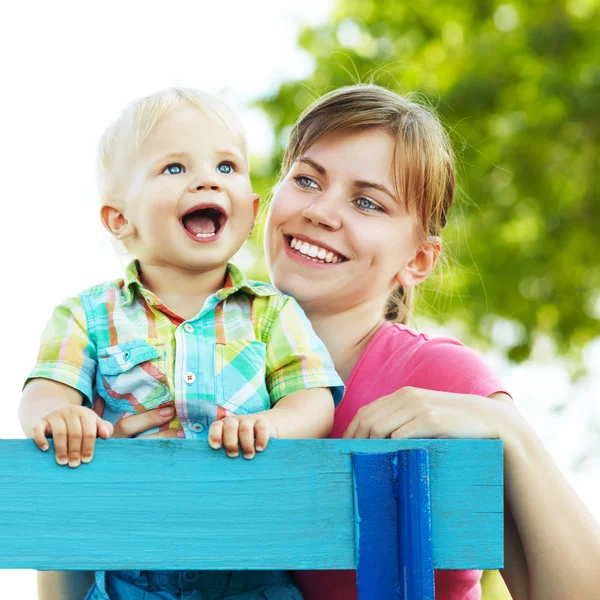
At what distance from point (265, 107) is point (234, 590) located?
8287 mm

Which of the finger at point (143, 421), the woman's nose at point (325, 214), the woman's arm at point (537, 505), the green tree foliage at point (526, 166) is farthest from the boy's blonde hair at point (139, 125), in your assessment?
the green tree foliage at point (526, 166)

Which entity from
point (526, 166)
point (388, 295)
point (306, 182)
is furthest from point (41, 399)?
point (526, 166)

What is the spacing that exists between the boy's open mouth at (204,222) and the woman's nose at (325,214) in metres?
0.39

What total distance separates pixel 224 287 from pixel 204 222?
16 centimetres

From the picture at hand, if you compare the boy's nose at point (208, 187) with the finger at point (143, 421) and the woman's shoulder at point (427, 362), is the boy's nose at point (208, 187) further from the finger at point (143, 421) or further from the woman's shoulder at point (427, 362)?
the woman's shoulder at point (427, 362)

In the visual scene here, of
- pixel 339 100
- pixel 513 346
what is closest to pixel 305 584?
pixel 339 100

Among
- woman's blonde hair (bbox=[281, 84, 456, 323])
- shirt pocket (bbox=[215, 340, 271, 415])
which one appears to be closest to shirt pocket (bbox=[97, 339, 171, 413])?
shirt pocket (bbox=[215, 340, 271, 415])

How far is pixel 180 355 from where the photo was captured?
208 centimetres

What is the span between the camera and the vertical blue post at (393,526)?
4.83 feet

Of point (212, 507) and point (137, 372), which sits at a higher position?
point (137, 372)

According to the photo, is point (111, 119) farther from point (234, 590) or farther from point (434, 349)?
point (234, 590)

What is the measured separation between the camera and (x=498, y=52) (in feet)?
31.0

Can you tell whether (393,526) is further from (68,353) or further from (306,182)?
(306,182)

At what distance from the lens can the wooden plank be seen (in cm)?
151
